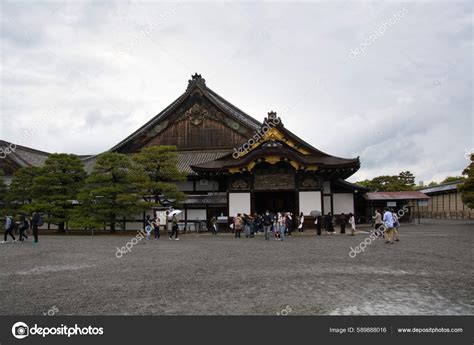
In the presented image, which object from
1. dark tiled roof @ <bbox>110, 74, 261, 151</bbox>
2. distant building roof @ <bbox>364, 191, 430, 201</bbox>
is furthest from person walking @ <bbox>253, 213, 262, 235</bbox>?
distant building roof @ <bbox>364, 191, 430, 201</bbox>

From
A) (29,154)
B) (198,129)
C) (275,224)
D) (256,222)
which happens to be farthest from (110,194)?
(29,154)

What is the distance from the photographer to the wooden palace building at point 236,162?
28516mm

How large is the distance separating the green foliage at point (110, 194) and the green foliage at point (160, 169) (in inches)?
28.7

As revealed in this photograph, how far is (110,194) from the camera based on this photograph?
26781mm

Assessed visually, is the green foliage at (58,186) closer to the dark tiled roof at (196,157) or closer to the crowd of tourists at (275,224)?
the dark tiled roof at (196,157)

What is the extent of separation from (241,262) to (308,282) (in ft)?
12.9

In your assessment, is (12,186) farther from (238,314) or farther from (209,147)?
(238,314)

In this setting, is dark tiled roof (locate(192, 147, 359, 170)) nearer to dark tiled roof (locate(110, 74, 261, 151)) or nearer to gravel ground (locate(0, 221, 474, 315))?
dark tiled roof (locate(110, 74, 261, 151))

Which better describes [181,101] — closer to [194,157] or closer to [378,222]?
[194,157]

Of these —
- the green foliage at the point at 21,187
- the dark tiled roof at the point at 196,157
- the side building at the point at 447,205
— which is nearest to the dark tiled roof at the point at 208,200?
the dark tiled roof at the point at 196,157

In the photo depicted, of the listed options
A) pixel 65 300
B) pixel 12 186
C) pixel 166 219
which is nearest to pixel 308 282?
pixel 65 300

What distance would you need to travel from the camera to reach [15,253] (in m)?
15.8

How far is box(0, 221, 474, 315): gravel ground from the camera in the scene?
268 inches

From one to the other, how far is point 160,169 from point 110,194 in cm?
401
